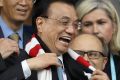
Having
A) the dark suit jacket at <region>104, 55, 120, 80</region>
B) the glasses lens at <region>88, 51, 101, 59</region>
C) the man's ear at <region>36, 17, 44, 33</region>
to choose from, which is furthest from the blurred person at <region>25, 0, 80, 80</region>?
the dark suit jacket at <region>104, 55, 120, 80</region>

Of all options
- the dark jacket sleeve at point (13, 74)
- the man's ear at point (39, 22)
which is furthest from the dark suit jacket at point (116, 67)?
the dark jacket sleeve at point (13, 74)

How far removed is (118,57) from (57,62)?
123cm

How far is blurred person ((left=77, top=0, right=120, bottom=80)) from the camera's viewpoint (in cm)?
412

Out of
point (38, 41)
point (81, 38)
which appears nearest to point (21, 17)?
point (81, 38)

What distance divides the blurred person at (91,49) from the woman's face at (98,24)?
416 mm

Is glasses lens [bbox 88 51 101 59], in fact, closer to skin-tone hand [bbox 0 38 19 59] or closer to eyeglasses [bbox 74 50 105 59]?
eyeglasses [bbox 74 50 105 59]

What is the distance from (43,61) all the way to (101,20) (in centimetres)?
129

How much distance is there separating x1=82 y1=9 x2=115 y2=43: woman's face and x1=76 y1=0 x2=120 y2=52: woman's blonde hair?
32 mm

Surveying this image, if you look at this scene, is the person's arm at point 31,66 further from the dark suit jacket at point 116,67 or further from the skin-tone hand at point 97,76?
the dark suit jacket at point 116,67

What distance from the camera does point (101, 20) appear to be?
4145 millimetres

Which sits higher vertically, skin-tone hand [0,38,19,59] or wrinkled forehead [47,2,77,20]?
wrinkled forehead [47,2,77,20]

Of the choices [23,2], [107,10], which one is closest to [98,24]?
[107,10]

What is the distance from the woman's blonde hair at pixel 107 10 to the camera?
13.6 ft

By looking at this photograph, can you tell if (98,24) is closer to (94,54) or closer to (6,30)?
(94,54)
